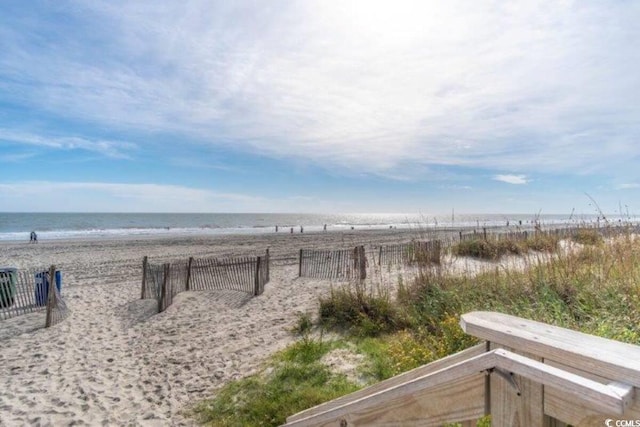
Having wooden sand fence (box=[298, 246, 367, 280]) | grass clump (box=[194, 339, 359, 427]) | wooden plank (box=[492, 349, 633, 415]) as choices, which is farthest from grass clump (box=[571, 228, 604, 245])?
wooden plank (box=[492, 349, 633, 415])

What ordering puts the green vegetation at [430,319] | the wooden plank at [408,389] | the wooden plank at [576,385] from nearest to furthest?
1. the wooden plank at [576,385]
2. the wooden plank at [408,389]
3. the green vegetation at [430,319]

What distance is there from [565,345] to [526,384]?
0.15 m

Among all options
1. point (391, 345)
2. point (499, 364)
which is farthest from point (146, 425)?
point (499, 364)

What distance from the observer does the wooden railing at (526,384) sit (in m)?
0.78

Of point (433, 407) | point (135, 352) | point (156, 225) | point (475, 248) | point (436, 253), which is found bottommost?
point (135, 352)

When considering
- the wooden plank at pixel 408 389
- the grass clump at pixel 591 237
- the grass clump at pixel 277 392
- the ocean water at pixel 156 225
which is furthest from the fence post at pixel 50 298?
the grass clump at pixel 591 237

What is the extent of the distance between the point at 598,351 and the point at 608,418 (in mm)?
153

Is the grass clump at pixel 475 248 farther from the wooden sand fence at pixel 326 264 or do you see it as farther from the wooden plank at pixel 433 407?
the wooden plank at pixel 433 407

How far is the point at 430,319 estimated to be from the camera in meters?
5.56

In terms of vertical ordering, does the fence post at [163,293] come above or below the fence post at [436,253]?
below

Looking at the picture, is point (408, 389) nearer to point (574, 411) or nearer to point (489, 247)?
point (574, 411)

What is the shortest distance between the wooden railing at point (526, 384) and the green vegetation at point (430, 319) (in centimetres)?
210

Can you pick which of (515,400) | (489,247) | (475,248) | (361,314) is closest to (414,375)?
(515,400)

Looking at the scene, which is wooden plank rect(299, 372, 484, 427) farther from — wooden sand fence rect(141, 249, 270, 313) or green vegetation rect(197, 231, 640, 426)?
wooden sand fence rect(141, 249, 270, 313)
